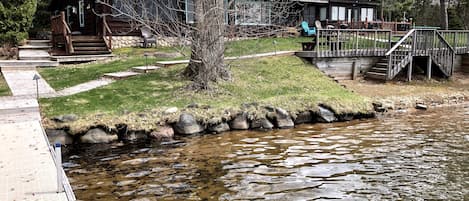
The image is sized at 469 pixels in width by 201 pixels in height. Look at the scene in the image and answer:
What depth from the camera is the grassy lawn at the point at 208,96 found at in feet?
33.7

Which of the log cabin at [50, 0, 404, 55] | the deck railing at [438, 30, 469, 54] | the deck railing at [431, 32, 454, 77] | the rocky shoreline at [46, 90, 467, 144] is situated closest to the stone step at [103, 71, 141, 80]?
the log cabin at [50, 0, 404, 55]

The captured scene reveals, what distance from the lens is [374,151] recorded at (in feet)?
29.5

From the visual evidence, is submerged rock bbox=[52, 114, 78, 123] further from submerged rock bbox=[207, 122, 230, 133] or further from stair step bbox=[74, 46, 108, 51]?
stair step bbox=[74, 46, 108, 51]

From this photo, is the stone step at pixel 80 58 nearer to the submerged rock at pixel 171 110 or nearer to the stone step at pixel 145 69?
the stone step at pixel 145 69

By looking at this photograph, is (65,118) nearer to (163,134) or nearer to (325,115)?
(163,134)

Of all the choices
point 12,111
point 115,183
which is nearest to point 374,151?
point 115,183

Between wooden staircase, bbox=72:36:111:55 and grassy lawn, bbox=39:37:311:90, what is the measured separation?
1.96 ft

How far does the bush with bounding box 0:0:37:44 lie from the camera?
18.0 m

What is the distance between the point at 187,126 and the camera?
33.8 feet

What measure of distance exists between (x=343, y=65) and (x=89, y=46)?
1060cm

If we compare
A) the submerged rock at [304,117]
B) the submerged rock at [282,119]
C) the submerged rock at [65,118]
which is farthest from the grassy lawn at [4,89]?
the submerged rock at [304,117]

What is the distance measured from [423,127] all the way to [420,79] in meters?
7.54

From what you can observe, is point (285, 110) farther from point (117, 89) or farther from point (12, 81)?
point (12, 81)

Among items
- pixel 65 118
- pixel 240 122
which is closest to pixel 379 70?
Result: pixel 240 122
